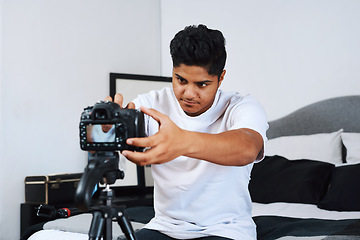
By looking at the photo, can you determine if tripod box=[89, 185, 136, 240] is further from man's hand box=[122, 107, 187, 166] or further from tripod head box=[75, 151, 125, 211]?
man's hand box=[122, 107, 187, 166]

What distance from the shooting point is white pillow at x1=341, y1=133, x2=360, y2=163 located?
108 inches

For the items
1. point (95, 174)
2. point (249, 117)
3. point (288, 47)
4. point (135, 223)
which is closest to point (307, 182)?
point (135, 223)

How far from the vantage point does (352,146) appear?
2773mm

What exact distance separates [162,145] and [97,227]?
269 mm

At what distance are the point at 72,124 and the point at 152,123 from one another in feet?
7.14

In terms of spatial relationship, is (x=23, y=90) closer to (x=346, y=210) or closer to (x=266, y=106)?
(x=266, y=106)

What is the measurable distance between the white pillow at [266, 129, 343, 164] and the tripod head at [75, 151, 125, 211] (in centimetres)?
206

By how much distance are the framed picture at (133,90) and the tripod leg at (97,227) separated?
8.88ft

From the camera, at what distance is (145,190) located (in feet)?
12.8

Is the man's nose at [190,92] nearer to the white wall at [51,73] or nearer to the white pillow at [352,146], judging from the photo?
the white pillow at [352,146]

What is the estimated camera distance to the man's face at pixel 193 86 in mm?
1465

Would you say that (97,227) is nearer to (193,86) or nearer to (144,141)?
(144,141)

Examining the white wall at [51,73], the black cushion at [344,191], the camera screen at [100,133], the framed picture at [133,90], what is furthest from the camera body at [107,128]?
the framed picture at [133,90]

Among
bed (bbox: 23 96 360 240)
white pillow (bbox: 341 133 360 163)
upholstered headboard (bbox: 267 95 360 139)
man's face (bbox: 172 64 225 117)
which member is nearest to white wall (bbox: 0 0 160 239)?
bed (bbox: 23 96 360 240)
